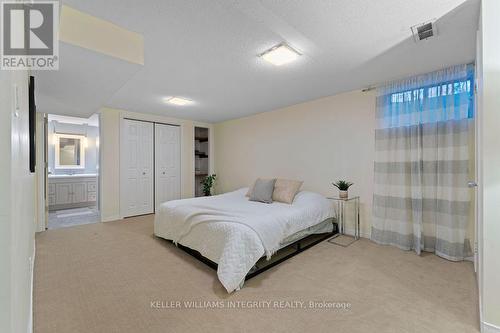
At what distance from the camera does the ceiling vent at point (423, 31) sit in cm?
184

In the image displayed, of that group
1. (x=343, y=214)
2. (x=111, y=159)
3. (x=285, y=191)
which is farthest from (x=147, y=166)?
(x=343, y=214)

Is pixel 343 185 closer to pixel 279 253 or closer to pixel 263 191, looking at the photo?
pixel 263 191

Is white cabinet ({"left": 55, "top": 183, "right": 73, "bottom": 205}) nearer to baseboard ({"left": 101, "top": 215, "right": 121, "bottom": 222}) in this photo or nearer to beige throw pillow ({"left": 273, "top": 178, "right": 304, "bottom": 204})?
baseboard ({"left": 101, "top": 215, "right": 121, "bottom": 222})

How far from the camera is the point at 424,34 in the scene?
1.97 metres

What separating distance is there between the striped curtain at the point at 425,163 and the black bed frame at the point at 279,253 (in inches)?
29.8

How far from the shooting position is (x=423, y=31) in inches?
75.9

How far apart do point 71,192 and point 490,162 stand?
7370 millimetres

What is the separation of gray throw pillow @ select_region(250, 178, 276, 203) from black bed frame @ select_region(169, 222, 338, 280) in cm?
80

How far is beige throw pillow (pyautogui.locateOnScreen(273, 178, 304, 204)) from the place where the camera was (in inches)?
139

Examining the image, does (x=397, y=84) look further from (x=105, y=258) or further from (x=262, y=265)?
(x=105, y=258)

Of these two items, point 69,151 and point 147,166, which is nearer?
point 147,166

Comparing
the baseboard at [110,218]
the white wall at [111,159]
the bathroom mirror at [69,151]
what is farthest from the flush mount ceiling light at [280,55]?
the bathroom mirror at [69,151]

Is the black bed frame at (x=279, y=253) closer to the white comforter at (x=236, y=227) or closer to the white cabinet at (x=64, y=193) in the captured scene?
the white comforter at (x=236, y=227)

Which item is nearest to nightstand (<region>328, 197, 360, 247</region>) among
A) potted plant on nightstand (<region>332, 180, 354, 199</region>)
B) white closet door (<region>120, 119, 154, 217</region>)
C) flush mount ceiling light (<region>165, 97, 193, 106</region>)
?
potted plant on nightstand (<region>332, 180, 354, 199</region>)
